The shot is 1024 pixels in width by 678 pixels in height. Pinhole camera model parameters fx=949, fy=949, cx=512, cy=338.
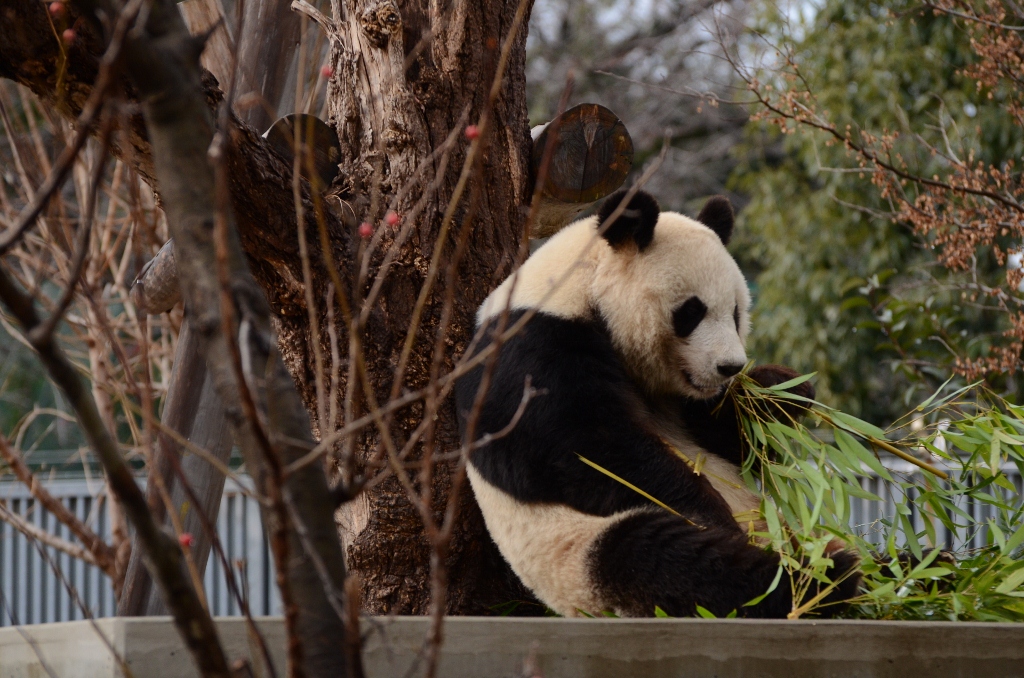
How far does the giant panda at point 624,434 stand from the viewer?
81.7 inches

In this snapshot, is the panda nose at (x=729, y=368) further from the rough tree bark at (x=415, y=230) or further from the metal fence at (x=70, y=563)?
the metal fence at (x=70, y=563)

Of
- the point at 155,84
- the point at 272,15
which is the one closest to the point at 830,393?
the point at 272,15

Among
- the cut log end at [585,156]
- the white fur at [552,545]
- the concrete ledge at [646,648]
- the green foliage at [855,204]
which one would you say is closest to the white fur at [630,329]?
the white fur at [552,545]

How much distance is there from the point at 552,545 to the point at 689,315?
0.68 meters

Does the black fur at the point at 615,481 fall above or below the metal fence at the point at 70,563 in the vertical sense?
above

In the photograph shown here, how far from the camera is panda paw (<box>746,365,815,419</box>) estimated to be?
101 inches

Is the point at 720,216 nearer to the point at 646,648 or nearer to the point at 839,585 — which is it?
the point at 839,585

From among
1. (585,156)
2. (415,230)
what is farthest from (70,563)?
(585,156)

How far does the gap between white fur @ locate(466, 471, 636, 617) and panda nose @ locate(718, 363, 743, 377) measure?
0.43 meters

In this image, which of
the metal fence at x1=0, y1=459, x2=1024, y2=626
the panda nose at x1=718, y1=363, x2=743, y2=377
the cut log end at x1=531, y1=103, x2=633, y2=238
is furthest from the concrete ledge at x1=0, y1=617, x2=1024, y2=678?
the metal fence at x1=0, y1=459, x2=1024, y2=626

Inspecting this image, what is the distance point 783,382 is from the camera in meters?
2.66

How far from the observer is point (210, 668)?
37.4 inches

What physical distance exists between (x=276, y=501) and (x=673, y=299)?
166 cm

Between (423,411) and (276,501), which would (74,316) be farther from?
(276,501)
